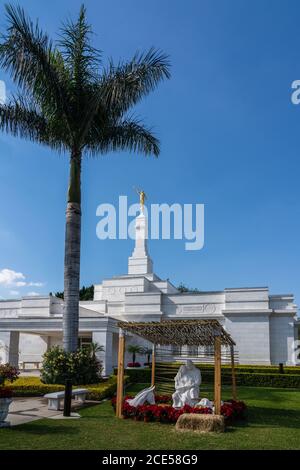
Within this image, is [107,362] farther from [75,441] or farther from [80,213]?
[75,441]

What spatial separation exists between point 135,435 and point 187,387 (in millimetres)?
3407

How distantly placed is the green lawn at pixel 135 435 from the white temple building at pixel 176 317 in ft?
46.5

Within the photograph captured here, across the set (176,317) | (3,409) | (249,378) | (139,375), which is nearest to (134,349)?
(176,317)

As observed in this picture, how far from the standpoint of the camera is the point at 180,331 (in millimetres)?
12648

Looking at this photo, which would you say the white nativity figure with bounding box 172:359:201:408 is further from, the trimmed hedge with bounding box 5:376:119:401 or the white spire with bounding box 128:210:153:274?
the white spire with bounding box 128:210:153:274

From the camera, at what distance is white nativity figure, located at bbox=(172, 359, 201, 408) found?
12172 millimetres

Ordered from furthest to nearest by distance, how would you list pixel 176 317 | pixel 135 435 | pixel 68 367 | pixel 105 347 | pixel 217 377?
1. pixel 176 317
2. pixel 105 347
3. pixel 68 367
4. pixel 217 377
5. pixel 135 435

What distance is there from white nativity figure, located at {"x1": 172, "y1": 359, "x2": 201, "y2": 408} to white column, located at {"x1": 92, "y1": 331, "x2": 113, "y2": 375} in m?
11.5

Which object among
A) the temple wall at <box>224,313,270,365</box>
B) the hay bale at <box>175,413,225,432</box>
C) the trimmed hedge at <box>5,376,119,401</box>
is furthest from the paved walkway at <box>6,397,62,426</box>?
the temple wall at <box>224,313,270,365</box>

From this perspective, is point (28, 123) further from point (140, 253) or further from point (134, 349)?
point (140, 253)

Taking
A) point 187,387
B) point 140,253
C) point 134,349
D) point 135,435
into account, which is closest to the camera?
point 135,435

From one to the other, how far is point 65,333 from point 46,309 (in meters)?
21.7
